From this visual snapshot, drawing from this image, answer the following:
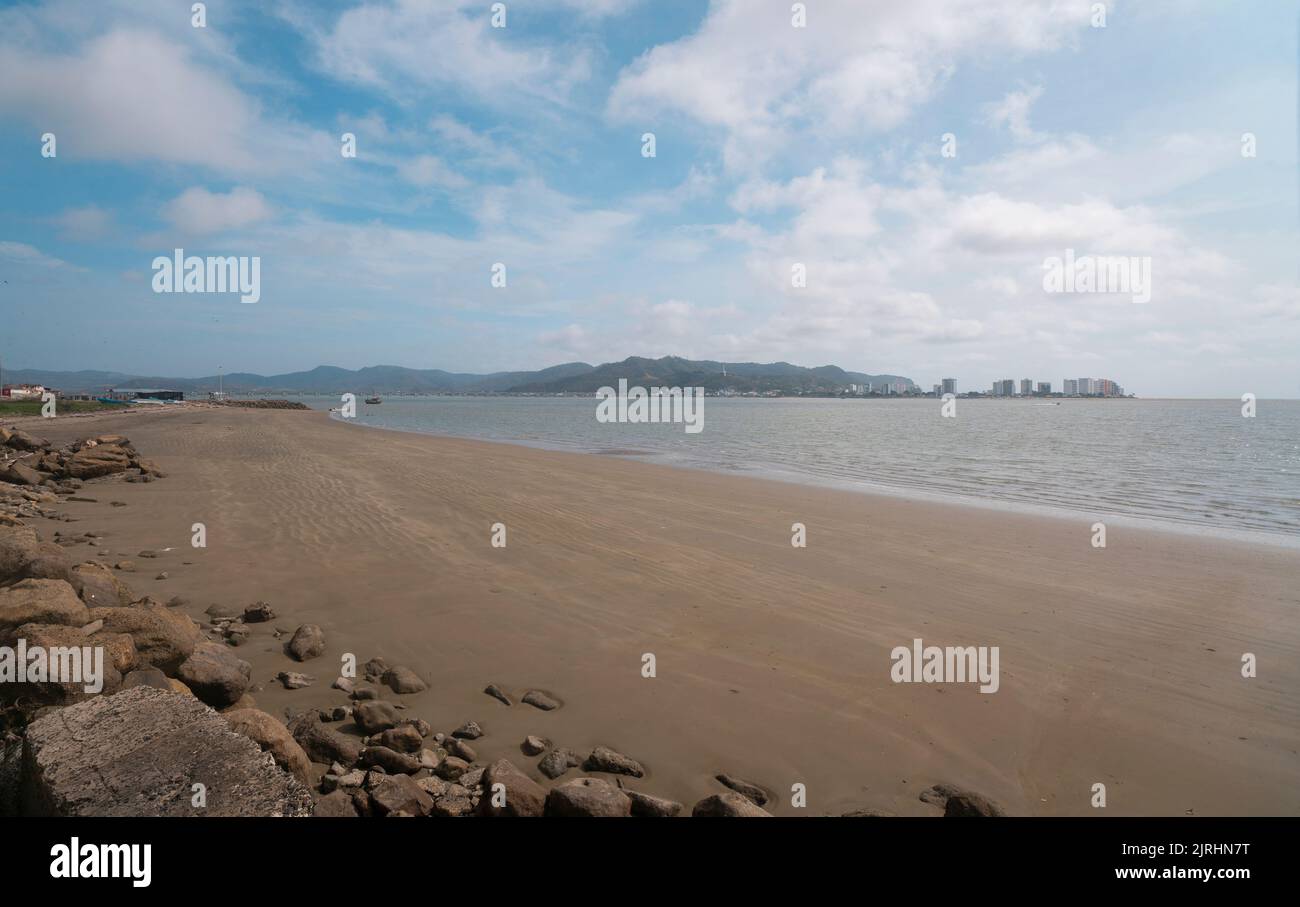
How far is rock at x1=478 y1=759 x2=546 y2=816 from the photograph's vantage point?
150 inches

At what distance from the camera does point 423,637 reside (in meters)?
7.34

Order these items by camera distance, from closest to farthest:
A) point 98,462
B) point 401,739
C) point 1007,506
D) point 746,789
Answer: point 746,789, point 401,739, point 1007,506, point 98,462

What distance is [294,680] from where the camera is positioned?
590cm

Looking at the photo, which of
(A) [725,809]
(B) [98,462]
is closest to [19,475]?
(B) [98,462]

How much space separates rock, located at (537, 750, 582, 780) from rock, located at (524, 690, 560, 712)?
85cm

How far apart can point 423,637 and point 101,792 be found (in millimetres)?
4042

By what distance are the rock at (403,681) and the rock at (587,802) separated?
8.16 ft

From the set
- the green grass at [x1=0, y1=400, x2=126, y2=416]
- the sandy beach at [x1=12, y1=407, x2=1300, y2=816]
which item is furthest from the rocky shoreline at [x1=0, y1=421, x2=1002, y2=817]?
the green grass at [x1=0, y1=400, x2=126, y2=416]

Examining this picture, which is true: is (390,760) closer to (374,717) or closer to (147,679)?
(374,717)

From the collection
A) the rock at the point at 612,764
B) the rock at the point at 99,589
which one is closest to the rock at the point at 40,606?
the rock at the point at 99,589

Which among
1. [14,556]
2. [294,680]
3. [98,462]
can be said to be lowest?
[294,680]

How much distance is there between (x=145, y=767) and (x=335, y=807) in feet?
3.26
